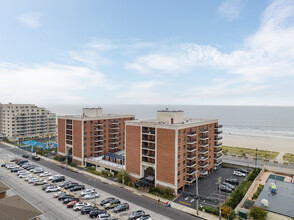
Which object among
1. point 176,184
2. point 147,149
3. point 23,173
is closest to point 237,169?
point 176,184

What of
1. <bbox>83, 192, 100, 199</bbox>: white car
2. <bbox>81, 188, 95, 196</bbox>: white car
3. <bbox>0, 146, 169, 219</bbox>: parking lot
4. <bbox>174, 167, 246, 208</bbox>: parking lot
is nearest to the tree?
<bbox>174, 167, 246, 208</bbox>: parking lot

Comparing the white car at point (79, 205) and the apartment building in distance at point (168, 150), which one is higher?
the apartment building in distance at point (168, 150)

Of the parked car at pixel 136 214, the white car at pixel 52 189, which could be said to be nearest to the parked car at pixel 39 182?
the white car at pixel 52 189

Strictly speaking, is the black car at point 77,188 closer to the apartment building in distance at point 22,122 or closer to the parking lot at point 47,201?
the parking lot at point 47,201

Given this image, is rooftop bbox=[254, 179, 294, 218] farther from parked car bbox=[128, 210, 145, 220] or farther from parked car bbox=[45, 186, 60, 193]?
parked car bbox=[45, 186, 60, 193]

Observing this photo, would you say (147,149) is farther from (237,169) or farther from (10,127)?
(10,127)

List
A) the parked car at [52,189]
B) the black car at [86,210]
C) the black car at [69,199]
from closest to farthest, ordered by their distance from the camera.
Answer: the black car at [86,210] < the black car at [69,199] < the parked car at [52,189]
